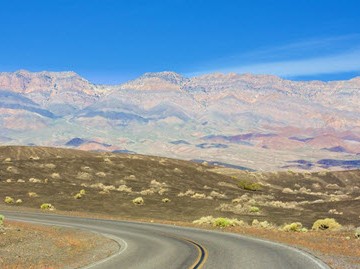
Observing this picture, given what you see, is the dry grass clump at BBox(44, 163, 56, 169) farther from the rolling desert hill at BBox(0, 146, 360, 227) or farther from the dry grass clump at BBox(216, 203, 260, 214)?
the dry grass clump at BBox(216, 203, 260, 214)

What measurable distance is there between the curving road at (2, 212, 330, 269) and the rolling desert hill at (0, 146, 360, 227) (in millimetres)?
16753

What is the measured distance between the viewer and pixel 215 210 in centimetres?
5066

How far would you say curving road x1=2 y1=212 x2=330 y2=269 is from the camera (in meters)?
18.0

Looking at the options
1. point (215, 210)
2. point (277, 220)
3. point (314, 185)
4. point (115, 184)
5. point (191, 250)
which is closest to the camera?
point (191, 250)

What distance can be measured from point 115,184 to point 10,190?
1791cm

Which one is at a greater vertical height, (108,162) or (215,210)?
(108,162)

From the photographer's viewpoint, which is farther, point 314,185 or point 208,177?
point 314,185

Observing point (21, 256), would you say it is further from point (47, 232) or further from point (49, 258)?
point (47, 232)

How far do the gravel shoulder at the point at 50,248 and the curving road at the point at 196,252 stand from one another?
1.02 metres

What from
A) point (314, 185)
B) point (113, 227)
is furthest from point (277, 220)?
point (314, 185)

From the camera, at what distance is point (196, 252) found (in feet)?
69.4

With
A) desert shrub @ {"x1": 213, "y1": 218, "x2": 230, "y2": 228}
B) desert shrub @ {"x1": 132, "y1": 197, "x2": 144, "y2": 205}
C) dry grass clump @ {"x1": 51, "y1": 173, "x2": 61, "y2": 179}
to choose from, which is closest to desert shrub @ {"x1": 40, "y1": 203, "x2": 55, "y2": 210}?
desert shrub @ {"x1": 132, "y1": 197, "x2": 144, "y2": 205}

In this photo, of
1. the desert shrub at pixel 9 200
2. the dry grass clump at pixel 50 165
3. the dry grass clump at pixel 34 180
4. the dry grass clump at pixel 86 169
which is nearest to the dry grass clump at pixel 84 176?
the dry grass clump at pixel 86 169

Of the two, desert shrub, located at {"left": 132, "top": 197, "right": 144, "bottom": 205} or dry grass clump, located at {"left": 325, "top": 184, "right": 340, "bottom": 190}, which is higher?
dry grass clump, located at {"left": 325, "top": 184, "right": 340, "bottom": 190}
